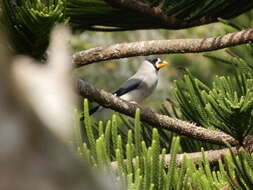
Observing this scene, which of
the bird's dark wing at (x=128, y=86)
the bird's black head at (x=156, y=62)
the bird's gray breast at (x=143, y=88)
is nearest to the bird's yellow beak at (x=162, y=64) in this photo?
the bird's black head at (x=156, y=62)

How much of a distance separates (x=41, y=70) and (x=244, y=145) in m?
1.39

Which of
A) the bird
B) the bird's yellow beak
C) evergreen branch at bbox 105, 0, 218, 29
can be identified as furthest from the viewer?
the bird's yellow beak

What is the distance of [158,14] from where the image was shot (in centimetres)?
200

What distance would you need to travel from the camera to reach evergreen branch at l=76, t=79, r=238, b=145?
1508mm

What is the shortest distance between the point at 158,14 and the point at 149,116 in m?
0.50

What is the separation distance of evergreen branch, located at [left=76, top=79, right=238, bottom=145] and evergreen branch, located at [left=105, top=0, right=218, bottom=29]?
44 centimetres

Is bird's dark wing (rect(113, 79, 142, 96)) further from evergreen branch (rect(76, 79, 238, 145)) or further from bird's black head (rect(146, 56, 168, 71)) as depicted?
evergreen branch (rect(76, 79, 238, 145))

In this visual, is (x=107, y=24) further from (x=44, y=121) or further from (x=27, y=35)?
(x=44, y=121)

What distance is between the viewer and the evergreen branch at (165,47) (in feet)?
5.50

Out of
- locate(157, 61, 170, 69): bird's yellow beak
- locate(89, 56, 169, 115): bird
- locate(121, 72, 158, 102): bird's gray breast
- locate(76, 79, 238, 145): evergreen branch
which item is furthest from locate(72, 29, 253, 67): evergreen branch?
locate(157, 61, 170, 69): bird's yellow beak

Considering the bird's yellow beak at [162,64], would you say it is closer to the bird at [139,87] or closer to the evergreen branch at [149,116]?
the bird at [139,87]

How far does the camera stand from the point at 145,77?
5.89 metres

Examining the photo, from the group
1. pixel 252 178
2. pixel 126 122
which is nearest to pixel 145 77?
pixel 126 122

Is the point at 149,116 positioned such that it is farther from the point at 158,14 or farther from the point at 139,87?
the point at 139,87
